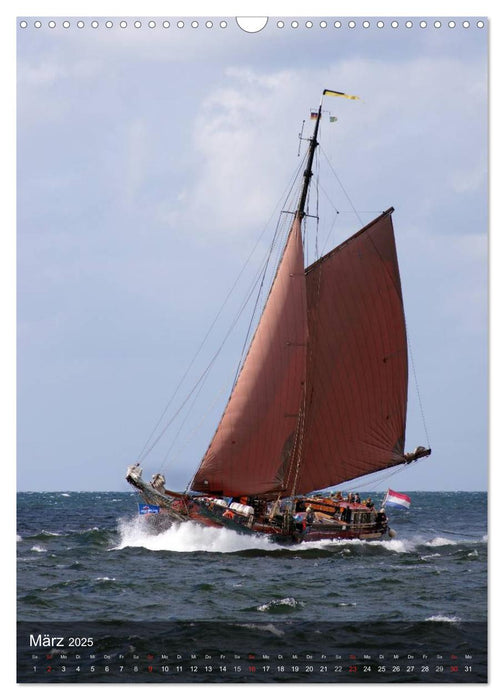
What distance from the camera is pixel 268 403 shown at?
4512 cm

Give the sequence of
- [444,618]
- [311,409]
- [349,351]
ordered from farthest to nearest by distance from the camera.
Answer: [349,351]
[311,409]
[444,618]

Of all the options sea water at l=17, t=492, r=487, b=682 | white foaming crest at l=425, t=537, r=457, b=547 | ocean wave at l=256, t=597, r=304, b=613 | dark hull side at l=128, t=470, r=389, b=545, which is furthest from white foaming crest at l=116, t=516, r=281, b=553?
ocean wave at l=256, t=597, r=304, b=613

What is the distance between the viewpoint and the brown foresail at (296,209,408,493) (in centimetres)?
4984

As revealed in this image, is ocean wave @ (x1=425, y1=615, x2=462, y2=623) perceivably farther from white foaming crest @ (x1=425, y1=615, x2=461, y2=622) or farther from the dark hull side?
the dark hull side

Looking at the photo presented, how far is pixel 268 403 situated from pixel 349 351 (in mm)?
6751

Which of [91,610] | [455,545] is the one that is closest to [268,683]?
[91,610]

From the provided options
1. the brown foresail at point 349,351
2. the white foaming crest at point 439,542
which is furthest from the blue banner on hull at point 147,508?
the white foaming crest at point 439,542

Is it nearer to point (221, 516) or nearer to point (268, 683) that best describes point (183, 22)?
point (268, 683)

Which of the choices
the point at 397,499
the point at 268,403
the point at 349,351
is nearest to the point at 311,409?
the point at 349,351

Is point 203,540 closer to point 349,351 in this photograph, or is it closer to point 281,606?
point 349,351

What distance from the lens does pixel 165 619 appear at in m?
26.6

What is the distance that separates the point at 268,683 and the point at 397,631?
6.47m

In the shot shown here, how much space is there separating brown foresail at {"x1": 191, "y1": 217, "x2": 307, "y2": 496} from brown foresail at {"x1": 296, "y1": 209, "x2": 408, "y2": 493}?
351 centimetres

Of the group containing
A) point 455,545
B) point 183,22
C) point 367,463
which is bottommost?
point 455,545
